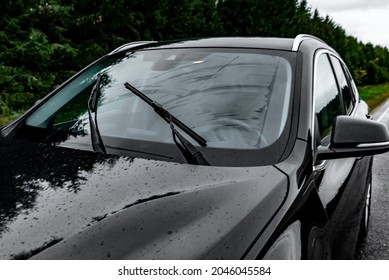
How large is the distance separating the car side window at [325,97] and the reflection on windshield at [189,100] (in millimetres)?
264

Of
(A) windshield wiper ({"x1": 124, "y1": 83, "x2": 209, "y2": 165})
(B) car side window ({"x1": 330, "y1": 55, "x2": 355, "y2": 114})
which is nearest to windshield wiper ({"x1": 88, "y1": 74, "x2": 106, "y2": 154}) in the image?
(A) windshield wiper ({"x1": 124, "y1": 83, "x2": 209, "y2": 165})

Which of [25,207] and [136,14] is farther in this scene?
[136,14]

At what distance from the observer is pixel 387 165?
622 centimetres

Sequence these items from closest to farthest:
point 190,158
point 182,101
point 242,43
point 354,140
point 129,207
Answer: point 129,207, point 190,158, point 354,140, point 182,101, point 242,43

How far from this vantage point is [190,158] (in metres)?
1.54

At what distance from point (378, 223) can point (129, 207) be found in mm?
Result: 3268

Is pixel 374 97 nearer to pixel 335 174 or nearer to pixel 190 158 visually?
pixel 335 174

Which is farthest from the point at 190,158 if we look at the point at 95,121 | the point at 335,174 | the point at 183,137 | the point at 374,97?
the point at 374,97

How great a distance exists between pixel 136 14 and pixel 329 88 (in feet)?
45.7

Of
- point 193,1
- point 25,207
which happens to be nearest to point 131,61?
point 25,207

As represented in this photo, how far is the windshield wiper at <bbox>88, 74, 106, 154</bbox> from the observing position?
1.71 meters

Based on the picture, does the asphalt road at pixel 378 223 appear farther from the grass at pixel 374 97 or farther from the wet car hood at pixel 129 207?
the grass at pixel 374 97
